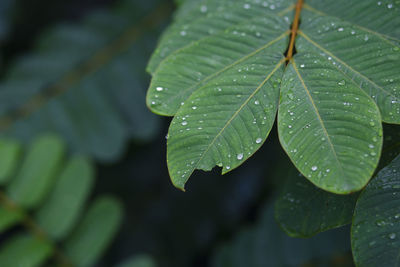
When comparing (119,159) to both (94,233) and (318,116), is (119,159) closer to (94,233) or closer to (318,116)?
(94,233)

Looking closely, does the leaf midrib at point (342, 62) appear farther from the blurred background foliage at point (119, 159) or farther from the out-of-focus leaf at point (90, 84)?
the out-of-focus leaf at point (90, 84)

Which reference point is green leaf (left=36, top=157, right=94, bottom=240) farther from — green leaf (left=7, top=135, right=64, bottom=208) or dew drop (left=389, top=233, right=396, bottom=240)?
dew drop (left=389, top=233, right=396, bottom=240)

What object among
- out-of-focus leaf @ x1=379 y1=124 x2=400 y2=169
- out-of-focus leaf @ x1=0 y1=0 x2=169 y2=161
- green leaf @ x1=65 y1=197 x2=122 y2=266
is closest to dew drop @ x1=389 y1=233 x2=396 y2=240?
out-of-focus leaf @ x1=379 y1=124 x2=400 y2=169

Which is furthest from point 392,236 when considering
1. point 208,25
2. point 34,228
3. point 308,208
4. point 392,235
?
point 34,228

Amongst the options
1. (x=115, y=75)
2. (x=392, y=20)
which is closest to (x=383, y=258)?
(x=392, y=20)

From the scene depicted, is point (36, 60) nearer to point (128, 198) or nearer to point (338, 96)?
point (128, 198)

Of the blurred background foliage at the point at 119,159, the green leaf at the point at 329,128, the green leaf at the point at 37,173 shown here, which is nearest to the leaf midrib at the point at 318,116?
the green leaf at the point at 329,128
